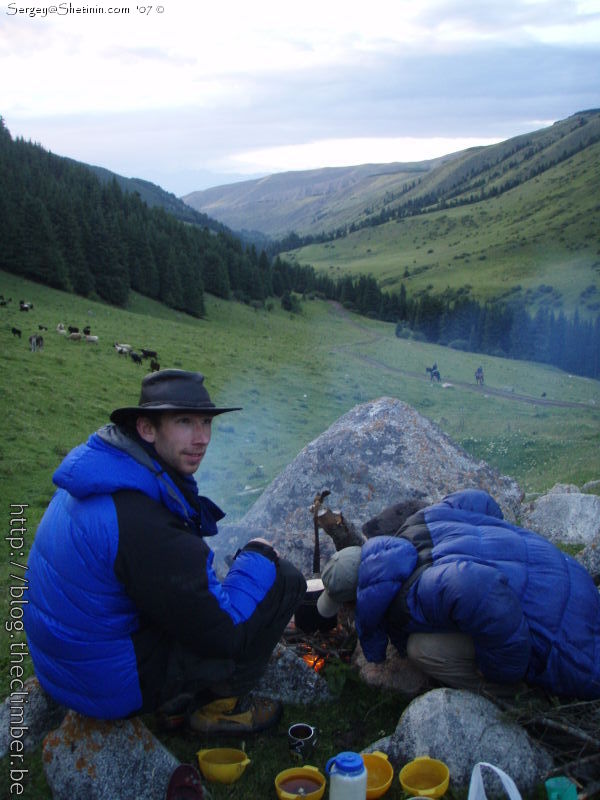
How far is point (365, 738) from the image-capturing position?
4523mm

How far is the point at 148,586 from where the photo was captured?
3664 mm

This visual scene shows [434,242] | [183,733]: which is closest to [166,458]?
[183,733]

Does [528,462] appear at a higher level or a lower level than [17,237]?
lower

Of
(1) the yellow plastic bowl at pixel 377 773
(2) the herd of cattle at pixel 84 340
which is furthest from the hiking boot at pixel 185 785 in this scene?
(2) the herd of cattle at pixel 84 340

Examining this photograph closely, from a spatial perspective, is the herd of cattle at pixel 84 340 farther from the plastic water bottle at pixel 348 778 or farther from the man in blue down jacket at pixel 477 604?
the plastic water bottle at pixel 348 778

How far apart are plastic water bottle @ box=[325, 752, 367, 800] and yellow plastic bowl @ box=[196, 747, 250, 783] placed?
0.66 m

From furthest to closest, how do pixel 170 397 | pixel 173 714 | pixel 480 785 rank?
pixel 173 714 < pixel 170 397 < pixel 480 785

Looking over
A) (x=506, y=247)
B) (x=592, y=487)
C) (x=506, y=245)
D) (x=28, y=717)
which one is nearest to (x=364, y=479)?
(x=28, y=717)

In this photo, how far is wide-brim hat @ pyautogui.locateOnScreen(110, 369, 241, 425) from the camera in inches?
159

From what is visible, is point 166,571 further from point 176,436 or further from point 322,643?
point 322,643

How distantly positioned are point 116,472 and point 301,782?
2.10 m

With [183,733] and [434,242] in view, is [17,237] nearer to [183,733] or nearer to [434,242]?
[183,733]

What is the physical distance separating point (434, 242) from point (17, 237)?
127 m

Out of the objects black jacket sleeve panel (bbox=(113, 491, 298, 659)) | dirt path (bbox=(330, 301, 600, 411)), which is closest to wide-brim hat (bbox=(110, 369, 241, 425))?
black jacket sleeve panel (bbox=(113, 491, 298, 659))
